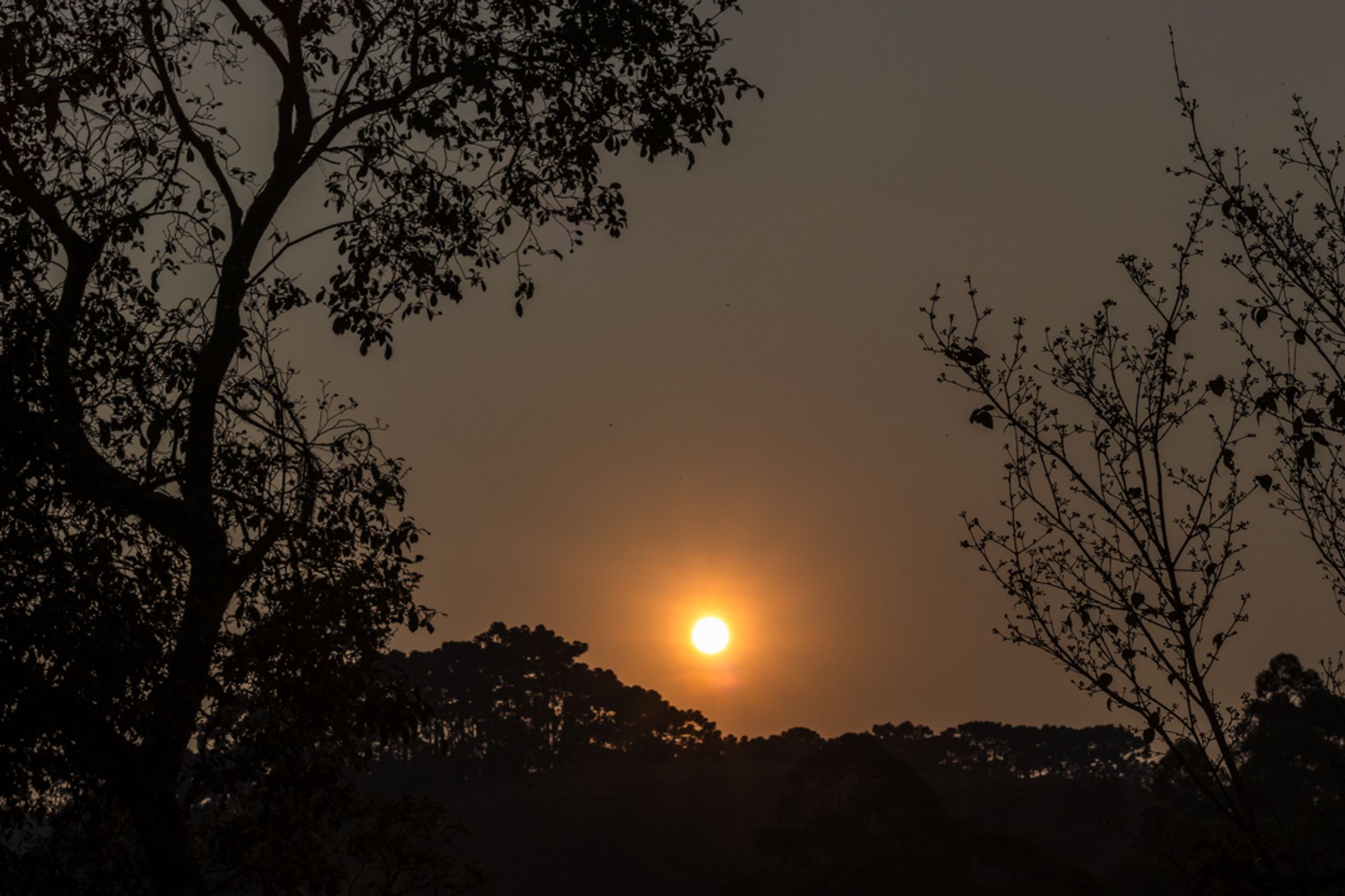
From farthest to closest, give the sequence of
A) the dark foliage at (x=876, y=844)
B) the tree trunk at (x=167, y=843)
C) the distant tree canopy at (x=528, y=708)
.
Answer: the distant tree canopy at (x=528, y=708), the dark foliage at (x=876, y=844), the tree trunk at (x=167, y=843)

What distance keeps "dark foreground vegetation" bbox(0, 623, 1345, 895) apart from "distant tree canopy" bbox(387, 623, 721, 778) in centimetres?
28

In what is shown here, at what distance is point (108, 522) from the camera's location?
38.4ft

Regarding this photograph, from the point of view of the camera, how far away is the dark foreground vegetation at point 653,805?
13.1m

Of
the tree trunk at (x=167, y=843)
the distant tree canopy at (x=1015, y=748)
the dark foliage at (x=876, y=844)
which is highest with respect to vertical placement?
the distant tree canopy at (x=1015, y=748)

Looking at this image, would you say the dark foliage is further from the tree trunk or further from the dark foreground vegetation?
the tree trunk

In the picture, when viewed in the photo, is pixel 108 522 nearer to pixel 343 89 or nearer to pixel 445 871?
pixel 343 89

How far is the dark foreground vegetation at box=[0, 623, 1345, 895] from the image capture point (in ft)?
43.1

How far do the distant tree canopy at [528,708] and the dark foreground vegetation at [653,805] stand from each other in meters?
0.28

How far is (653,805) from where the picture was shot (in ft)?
384

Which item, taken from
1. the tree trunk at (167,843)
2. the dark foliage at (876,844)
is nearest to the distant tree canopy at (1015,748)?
the dark foliage at (876,844)

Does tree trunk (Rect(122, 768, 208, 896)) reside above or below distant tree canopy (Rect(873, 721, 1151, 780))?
below

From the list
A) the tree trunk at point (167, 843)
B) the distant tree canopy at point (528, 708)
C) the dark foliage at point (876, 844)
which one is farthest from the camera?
Result: the distant tree canopy at point (528, 708)

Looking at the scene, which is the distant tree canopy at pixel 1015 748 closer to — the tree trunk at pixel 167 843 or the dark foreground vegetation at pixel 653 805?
the dark foreground vegetation at pixel 653 805

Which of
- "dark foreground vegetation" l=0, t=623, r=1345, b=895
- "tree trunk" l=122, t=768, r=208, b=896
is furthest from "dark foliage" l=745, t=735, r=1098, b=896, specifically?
"tree trunk" l=122, t=768, r=208, b=896
